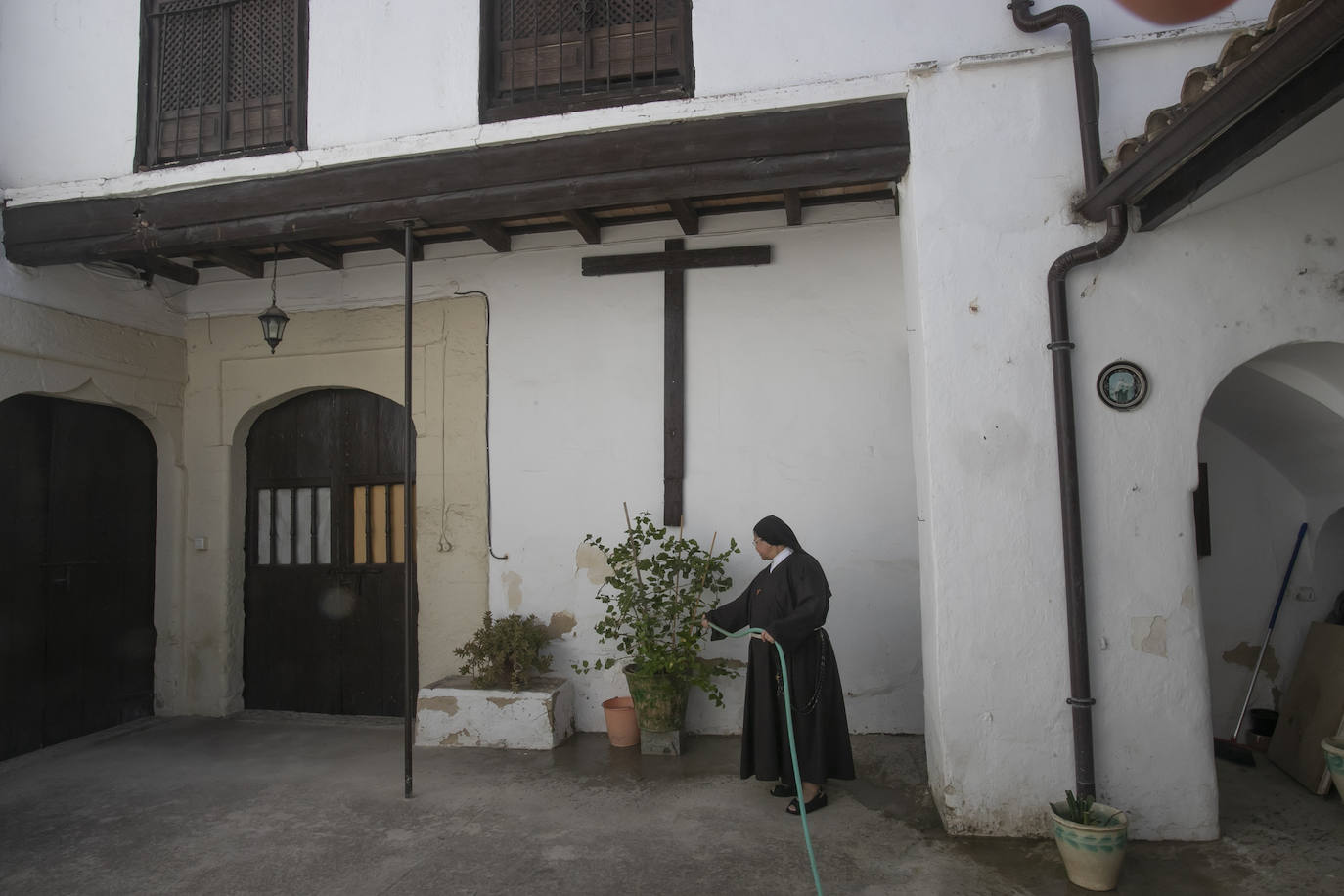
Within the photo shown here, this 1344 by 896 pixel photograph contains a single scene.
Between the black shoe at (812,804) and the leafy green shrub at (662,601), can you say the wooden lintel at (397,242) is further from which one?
the black shoe at (812,804)

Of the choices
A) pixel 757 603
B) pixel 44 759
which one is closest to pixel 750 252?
pixel 757 603

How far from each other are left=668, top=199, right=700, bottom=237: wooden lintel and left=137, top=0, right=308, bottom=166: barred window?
2.52 meters

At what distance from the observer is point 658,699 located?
5.39 meters

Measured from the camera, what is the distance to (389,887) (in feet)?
12.1

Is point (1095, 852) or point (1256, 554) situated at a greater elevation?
point (1256, 554)

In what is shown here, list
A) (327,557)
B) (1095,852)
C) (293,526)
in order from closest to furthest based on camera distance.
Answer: (1095,852) < (327,557) < (293,526)

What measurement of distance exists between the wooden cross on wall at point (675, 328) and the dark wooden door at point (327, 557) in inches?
87.3

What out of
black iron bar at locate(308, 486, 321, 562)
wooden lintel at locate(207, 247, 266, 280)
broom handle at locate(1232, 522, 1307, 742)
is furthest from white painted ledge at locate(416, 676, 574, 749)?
broom handle at locate(1232, 522, 1307, 742)

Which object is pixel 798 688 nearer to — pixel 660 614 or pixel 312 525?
pixel 660 614

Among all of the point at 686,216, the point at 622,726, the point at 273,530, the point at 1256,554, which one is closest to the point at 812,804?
the point at 622,726

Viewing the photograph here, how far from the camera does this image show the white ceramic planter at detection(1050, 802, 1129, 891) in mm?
3496

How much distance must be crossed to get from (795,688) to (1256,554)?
124 inches

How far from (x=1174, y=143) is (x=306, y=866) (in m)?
4.77

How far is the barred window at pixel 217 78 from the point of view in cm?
562
